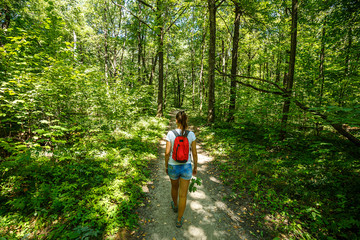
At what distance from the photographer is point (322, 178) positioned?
424cm

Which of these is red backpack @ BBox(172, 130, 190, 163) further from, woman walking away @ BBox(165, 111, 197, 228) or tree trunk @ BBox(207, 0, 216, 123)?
tree trunk @ BBox(207, 0, 216, 123)

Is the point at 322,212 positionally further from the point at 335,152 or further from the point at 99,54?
the point at 99,54

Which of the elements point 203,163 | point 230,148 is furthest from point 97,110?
point 230,148

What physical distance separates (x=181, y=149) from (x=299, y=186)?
13.5 ft

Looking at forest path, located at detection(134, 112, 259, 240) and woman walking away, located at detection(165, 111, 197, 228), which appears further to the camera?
forest path, located at detection(134, 112, 259, 240)

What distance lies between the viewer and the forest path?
311cm

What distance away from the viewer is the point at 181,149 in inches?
115

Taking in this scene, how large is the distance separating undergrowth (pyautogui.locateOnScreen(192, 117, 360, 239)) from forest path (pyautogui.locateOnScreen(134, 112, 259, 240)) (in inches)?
21.6

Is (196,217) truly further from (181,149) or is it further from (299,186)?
(299,186)

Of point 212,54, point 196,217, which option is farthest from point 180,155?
point 212,54

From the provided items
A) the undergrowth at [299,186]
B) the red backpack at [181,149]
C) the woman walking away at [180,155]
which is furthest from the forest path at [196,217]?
the red backpack at [181,149]

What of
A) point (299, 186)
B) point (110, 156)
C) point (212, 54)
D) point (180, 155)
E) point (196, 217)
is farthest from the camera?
point (212, 54)

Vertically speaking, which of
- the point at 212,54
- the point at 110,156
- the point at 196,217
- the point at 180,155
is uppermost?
the point at 212,54

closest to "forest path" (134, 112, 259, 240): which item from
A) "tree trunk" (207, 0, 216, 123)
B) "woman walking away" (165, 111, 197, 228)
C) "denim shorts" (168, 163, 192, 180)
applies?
"woman walking away" (165, 111, 197, 228)
